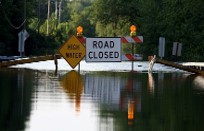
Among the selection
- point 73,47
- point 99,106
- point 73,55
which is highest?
point 73,47

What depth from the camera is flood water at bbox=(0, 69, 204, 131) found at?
12.8 metres

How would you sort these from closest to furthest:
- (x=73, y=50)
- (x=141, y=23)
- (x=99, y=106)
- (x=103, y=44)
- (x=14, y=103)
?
1. (x=99, y=106)
2. (x=14, y=103)
3. (x=73, y=50)
4. (x=103, y=44)
5. (x=141, y=23)

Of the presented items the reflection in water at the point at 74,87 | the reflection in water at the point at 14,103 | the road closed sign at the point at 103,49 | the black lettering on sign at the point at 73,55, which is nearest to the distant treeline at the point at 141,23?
the road closed sign at the point at 103,49

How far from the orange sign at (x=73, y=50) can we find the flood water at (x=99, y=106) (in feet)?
15.4

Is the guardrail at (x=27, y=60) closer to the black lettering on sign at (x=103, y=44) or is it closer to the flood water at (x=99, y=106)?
the black lettering on sign at (x=103, y=44)

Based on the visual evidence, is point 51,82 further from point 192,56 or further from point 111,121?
point 192,56

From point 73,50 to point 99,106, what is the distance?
12853mm

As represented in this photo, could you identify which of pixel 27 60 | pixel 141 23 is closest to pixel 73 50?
pixel 27 60

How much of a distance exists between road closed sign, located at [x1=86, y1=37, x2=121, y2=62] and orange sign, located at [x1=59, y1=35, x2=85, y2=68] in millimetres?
511

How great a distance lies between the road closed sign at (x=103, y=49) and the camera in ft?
94.9

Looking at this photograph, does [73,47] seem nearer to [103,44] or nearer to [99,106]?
[103,44]

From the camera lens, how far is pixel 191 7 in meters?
65.8

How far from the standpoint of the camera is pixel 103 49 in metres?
29.1

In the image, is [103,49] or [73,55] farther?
[103,49]
